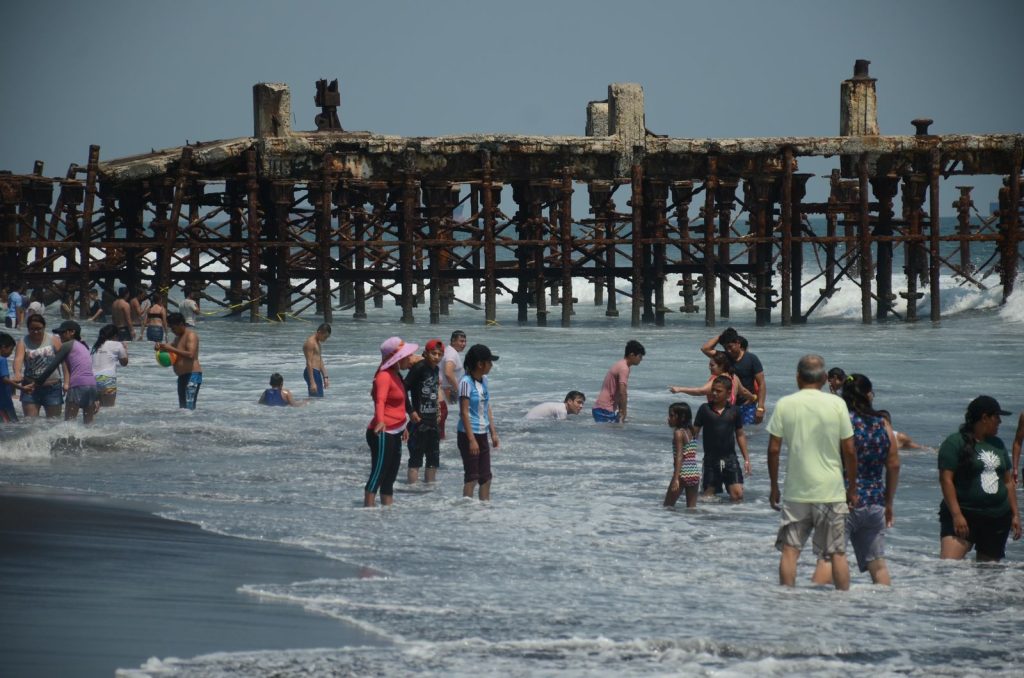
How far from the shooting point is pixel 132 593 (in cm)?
902

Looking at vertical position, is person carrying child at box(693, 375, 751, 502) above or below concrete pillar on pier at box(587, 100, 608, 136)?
below

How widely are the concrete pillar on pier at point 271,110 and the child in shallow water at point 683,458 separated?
21.2m

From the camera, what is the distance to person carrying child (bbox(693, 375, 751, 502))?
1312 centimetres

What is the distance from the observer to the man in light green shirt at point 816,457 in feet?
30.8

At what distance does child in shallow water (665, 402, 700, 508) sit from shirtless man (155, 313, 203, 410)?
7.04m

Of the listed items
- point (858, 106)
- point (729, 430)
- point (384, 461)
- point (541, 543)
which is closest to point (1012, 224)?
point (858, 106)

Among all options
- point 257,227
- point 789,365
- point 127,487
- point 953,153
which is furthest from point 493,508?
point 953,153

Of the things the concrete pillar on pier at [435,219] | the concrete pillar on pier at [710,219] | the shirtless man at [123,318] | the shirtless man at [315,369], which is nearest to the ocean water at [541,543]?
the shirtless man at [315,369]

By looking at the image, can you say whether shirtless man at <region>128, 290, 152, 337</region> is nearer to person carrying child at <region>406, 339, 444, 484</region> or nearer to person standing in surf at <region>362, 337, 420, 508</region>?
person carrying child at <region>406, 339, 444, 484</region>

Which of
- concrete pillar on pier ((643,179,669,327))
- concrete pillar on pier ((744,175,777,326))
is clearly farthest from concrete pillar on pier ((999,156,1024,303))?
concrete pillar on pier ((643,179,669,327))

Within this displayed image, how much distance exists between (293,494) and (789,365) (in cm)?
1476

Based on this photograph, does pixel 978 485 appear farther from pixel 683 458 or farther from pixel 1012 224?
pixel 1012 224

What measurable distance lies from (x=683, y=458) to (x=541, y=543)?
185cm

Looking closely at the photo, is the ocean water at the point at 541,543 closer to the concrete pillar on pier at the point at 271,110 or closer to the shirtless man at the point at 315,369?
the shirtless man at the point at 315,369
